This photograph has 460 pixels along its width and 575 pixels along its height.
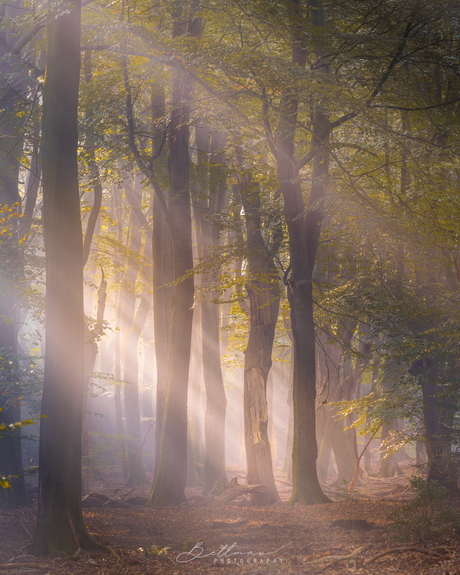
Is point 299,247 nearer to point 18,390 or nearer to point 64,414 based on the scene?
point 64,414

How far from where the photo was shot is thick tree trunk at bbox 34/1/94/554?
691 cm

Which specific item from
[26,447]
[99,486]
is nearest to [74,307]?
[99,486]

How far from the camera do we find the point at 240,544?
7363mm

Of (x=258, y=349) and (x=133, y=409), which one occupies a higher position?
(x=258, y=349)

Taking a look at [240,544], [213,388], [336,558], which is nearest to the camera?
[336,558]

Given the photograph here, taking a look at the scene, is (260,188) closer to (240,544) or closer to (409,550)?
(240,544)

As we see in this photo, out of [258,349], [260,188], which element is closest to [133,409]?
[258,349]

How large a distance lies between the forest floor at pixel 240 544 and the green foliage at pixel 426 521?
0.12 metres

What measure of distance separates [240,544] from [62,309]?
461 centimetres

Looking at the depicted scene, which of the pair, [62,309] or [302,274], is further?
[302,274]

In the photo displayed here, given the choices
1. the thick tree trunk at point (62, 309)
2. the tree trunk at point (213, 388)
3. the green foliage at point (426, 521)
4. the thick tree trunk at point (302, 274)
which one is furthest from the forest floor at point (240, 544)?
the tree trunk at point (213, 388)

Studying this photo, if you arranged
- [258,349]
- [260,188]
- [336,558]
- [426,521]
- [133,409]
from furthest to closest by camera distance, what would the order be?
[133,409], [260,188], [258,349], [426,521], [336,558]

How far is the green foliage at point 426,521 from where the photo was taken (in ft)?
21.3

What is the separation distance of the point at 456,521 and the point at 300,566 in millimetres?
2433
